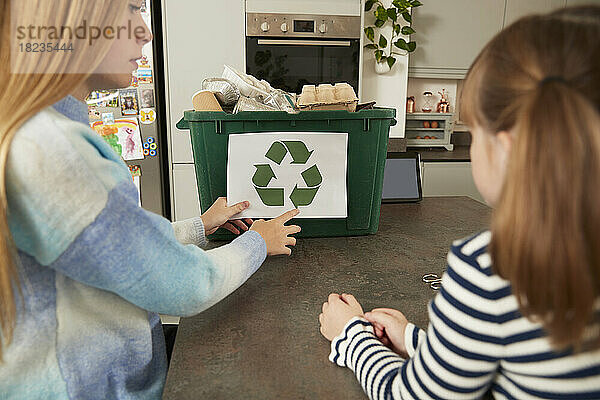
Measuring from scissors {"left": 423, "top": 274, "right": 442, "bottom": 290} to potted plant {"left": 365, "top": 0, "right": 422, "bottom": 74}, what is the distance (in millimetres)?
2173

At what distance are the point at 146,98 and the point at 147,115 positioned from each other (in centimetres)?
9

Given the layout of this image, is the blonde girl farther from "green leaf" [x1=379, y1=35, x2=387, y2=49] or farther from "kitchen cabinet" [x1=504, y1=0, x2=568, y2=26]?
"kitchen cabinet" [x1=504, y1=0, x2=568, y2=26]

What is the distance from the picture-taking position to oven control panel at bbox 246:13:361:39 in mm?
2645

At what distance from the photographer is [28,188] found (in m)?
0.57

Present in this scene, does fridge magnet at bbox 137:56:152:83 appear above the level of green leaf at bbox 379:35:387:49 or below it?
below

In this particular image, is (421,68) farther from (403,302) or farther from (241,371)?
(241,371)

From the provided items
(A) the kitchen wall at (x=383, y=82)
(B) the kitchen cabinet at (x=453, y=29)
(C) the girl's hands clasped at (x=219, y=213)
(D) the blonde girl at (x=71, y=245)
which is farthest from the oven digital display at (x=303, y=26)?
(D) the blonde girl at (x=71, y=245)

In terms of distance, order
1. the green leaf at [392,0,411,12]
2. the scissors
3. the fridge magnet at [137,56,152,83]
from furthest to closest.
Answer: the green leaf at [392,0,411,12]
the fridge magnet at [137,56,152,83]
the scissors

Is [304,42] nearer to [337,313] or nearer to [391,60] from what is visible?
[391,60]

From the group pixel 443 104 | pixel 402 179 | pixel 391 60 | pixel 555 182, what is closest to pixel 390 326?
pixel 555 182

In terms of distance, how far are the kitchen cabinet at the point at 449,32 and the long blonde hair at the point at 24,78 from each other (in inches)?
103

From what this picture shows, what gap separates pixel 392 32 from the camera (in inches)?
115

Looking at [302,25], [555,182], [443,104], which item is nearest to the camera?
[555,182]

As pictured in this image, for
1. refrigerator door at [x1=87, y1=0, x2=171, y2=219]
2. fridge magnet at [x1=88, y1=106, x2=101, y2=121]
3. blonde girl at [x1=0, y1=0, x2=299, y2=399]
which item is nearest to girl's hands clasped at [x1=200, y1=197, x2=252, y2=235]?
blonde girl at [x1=0, y1=0, x2=299, y2=399]
